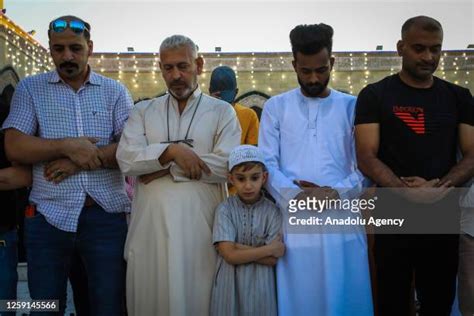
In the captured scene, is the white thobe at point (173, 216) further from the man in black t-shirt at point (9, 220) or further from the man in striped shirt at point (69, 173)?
the man in black t-shirt at point (9, 220)

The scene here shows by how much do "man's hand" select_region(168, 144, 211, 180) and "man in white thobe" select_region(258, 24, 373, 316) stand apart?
44 cm

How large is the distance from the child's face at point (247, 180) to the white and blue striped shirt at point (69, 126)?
67 centimetres

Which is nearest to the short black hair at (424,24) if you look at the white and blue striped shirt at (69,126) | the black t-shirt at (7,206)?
the white and blue striped shirt at (69,126)

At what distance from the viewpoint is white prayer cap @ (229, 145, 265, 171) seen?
2764mm

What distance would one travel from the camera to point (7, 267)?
290 cm

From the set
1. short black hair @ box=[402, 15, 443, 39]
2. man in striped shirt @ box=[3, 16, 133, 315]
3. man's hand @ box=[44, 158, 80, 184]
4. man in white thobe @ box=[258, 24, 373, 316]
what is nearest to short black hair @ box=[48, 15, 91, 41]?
man in striped shirt @ box=[3, 16, 133, 315]

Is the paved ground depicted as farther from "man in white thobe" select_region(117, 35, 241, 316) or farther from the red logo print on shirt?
the red logo print on shirt

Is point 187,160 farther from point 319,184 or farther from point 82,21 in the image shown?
point 82,21

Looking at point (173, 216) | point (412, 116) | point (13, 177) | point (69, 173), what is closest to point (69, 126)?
point (69, 173)

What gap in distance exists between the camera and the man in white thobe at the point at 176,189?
9.04ft

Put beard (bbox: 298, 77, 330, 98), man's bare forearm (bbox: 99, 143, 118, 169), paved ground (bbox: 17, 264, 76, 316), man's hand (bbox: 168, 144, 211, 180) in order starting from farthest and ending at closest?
paved ground (bbox: 17, 264, 76, 316)
beard (bbox: 298, 77, 330, 98)
man's bare forearm (bbox: 99, 143, 118, 169)
man's hand (bbox: 168, 144, 211, 180)

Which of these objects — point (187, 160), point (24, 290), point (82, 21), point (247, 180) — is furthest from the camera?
point (24, 290)

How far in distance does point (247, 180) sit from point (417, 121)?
1.00 m

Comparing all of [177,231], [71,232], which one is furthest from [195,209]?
[71,232]
